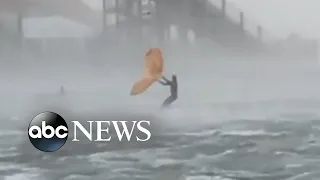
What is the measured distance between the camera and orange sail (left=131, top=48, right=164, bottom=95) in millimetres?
1422

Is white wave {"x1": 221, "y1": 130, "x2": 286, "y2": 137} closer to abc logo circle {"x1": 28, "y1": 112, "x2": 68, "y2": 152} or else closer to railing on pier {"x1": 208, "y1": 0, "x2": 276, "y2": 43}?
railing on pier {"x1": 208, "y1": 0, "x2": 276, "y2": 43}

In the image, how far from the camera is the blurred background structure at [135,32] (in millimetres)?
1425

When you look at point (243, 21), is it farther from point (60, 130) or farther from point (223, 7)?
point (60, 130)

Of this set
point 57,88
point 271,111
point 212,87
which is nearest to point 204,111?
point 212,87

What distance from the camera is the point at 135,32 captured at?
143 cm

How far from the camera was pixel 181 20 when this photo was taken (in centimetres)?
143

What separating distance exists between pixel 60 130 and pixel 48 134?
0.03 metres

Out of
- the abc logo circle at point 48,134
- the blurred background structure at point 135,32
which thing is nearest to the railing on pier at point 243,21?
the blurred background structure at point 135,32

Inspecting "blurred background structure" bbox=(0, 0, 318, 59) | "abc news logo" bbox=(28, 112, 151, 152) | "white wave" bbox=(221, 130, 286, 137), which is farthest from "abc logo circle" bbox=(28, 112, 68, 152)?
"white wave" bbox=(221, 130, 286, 137)

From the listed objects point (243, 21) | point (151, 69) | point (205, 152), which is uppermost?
point (243, 21)

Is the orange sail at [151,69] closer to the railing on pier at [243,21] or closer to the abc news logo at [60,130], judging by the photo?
the abc news logo at [60,130]

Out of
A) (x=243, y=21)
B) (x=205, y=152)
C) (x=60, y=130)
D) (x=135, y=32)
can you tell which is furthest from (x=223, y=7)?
(x=60, y=130)

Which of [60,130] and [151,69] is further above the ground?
[151,69]

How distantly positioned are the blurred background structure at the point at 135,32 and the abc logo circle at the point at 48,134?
171 mm
